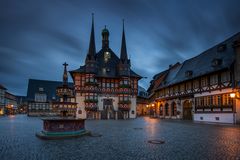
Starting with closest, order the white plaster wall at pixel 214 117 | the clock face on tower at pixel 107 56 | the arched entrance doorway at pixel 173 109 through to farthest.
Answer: the white plaster wall at pixel 214 117, the arched entrance doorway at pixel 173 109, the clock face on tower at pixel 107 56

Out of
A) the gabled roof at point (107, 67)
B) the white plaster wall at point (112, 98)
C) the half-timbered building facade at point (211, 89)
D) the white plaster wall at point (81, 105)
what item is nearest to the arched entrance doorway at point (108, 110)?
the white plaster wall at point (112, 98)

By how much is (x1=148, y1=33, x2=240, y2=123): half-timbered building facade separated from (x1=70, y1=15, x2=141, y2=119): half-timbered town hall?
10.3 meters

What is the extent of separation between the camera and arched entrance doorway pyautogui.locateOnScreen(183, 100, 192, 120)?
125ft

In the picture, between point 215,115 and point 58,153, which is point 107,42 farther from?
point 58,153

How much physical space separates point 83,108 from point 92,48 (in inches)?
560

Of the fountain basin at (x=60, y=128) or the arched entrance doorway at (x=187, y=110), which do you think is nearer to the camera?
the fountain basin at (x=60, y=128)

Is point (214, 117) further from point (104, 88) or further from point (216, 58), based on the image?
point (104, 88)

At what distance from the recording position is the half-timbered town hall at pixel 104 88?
47875 mm

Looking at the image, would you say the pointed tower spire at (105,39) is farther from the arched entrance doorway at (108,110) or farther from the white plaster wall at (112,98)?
the arched entrance doorway at (108,110)

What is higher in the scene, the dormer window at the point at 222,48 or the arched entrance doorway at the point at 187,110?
the dormer window at the point at 222,48

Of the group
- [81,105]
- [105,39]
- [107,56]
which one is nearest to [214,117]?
[81,105]

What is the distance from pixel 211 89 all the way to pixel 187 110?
9.31 meters

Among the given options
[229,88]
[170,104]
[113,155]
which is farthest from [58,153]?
[170,104]

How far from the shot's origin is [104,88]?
4984 cm
